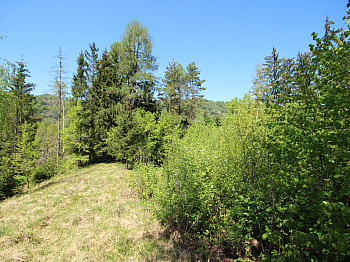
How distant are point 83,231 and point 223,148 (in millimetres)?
5951

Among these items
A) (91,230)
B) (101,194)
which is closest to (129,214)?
(91,230)

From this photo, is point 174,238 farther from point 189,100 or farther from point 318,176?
point 189,100

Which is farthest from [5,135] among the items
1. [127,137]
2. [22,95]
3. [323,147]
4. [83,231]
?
[323,147]

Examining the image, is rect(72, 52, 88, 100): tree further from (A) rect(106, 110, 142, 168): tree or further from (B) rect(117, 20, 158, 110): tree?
(A) rect(106, 110, 142, 168): tree

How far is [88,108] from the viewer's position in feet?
77.7

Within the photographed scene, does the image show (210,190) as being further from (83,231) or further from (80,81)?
(80,81)

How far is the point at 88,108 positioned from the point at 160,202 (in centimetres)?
2225

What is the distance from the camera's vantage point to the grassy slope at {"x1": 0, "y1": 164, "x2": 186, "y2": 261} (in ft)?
15.1

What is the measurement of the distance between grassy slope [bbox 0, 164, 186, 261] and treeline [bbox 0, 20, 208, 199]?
777 centimetres

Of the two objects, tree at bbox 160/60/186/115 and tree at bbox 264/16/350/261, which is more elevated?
tree at bbox 160/60/186/115

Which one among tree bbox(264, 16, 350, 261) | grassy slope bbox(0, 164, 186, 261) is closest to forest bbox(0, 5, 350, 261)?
tree bbox(264, 16, 350, 261)

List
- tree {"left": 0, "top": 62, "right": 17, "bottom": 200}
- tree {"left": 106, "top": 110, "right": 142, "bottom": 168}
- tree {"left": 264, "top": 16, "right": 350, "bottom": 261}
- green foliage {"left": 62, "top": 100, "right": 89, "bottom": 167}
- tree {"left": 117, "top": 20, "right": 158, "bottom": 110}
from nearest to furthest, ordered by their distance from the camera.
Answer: tree {"left": 264, "top": 16, "right": 350, "bottom": 261} → tree {"left": 0, "top": 62, "right": 17, "bottom": 200} → tree {"left": 106, "top": 110, "right": 142, "bottom": 168} → green foliage {"left": 62, "top": 100, "right": 89, "bottom": 167} → tree {"left": 117, "top": 20, "right": 158, "bottom": 110}

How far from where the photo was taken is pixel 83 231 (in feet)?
18.9

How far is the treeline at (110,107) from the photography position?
54.1 feet
